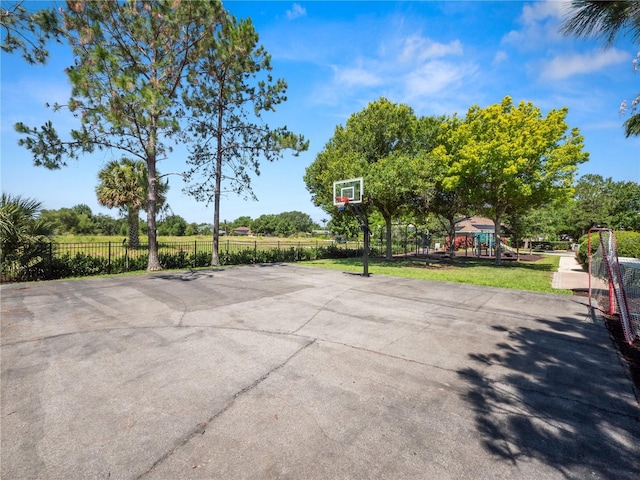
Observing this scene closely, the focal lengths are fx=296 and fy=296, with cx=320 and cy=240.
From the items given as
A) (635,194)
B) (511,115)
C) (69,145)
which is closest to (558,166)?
(511,115)

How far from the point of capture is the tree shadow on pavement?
238 cm

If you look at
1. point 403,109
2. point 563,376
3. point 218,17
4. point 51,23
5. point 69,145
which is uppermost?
point 218,17

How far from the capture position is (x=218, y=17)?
13.9 metres

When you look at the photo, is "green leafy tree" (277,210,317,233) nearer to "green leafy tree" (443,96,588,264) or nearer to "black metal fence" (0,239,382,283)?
"black metal fence" (0,239,382,283)

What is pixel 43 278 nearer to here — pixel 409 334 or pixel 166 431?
pixel 166 431

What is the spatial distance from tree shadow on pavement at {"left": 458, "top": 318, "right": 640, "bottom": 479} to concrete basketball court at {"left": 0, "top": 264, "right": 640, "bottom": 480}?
17 millimetres

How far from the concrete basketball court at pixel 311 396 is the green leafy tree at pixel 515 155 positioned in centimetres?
1077

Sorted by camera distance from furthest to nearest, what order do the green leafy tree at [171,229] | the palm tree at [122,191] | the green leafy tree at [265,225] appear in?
the green leafy tree at [265,225]
the green leafy tree at [171,229]
the palm tree at [122,191]

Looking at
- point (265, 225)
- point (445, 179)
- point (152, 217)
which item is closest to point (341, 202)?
point (445, 179)

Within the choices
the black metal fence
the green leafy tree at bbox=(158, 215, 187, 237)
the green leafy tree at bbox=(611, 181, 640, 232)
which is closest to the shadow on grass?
the black metal fence

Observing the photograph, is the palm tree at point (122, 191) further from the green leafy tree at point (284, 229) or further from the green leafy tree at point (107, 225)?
the green leafy tree at point (284, 229)

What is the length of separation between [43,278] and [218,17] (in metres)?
13.5

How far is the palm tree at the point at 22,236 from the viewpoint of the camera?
10047mm

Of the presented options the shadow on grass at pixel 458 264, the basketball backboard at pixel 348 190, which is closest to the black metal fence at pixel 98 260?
the shadow on grass at pixel 458 264
